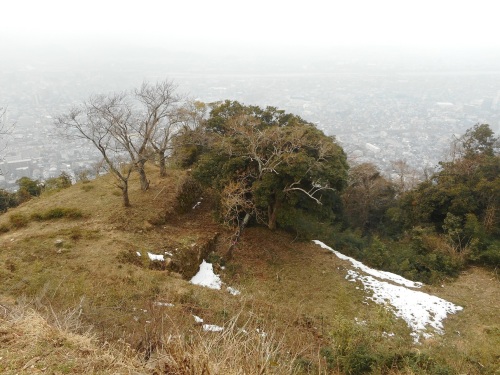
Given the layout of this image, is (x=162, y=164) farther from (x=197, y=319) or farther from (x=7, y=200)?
(x=197, y=319)

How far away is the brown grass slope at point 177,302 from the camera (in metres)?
4.29

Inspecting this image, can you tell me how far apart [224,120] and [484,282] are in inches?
562

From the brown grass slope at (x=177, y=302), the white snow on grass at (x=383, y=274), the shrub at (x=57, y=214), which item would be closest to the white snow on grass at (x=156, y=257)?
the brown grass slope at (x=177, y=302)

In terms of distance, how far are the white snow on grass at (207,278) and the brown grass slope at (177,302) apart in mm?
304

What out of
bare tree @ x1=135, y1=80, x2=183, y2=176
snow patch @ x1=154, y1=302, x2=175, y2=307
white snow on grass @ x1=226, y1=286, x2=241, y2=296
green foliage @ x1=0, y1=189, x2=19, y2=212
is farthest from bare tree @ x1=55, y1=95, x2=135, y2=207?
green foliage @ x1=0, y1=189, x2=19, y2=212

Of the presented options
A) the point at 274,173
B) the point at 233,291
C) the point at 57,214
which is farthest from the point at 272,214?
the point at 57,214

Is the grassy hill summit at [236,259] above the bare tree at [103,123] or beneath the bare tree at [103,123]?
beneath

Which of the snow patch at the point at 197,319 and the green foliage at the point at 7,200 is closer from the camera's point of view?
the snow patch at the point at 197,319

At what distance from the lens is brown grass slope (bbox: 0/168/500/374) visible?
429 centimetres

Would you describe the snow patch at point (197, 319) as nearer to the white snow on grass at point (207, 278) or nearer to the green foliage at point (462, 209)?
the white snow on grass at point (207, 278)

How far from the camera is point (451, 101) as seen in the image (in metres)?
70.9

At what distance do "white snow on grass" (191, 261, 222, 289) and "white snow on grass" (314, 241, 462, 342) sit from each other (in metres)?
5.20

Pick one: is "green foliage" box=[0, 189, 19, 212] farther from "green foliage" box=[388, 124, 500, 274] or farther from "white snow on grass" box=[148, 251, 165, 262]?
"green foliage" box=[388, 124, 500, 274]

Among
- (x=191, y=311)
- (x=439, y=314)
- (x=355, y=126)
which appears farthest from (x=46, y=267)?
(x=355, y=126)
